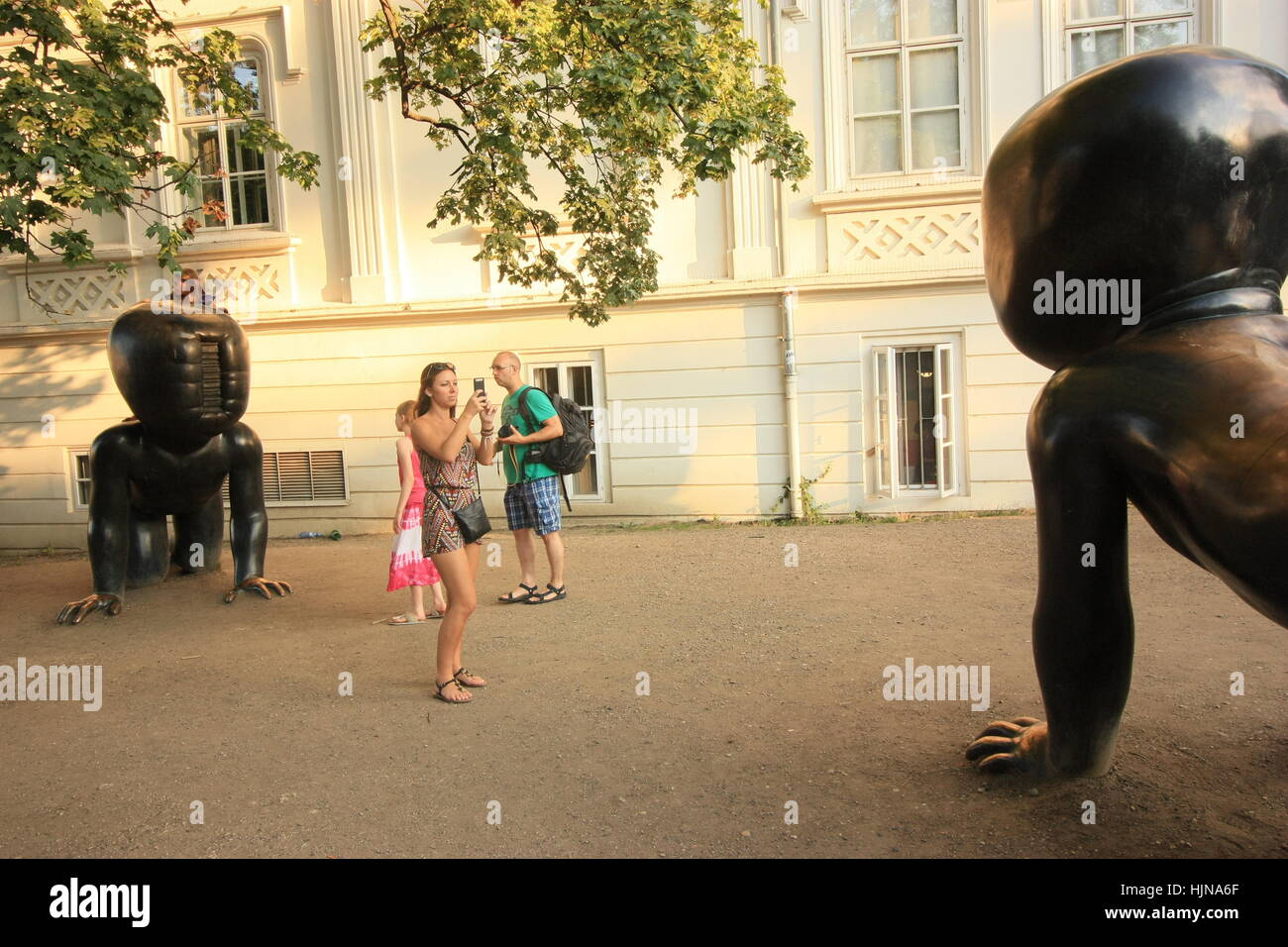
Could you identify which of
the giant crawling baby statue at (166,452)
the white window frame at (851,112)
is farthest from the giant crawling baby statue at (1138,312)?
the white window frame at (851,112)

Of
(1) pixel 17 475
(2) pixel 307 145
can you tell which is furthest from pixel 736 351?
(1) pixel 17 475

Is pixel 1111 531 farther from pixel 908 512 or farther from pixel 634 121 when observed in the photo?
pixel 908 512

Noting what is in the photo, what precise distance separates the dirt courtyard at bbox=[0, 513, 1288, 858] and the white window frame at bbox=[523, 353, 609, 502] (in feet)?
11.7

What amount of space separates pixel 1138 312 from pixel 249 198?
1201 centimetres

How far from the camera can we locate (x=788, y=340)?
414 inches

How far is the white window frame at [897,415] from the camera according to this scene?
10.4 meters

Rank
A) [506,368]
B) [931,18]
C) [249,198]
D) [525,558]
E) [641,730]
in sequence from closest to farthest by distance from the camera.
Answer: [641,730] → [506,368] → [525,558] → [931,18] → [249,198]

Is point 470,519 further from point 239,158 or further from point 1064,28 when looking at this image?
point 239,158

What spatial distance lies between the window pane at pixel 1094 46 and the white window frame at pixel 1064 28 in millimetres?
68

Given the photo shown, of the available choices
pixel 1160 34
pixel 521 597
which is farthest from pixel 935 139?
pixel 521 597

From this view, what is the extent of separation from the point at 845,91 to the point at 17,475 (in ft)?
38.2

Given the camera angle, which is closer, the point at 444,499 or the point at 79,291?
the point at 444,499

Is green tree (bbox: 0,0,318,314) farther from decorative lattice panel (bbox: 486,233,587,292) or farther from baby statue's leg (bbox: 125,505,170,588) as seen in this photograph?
decorative lattice panel (bbox: 486,233,587,292)

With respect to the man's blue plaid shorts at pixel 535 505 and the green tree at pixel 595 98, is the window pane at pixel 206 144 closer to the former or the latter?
the green tree at pixel 595 98
